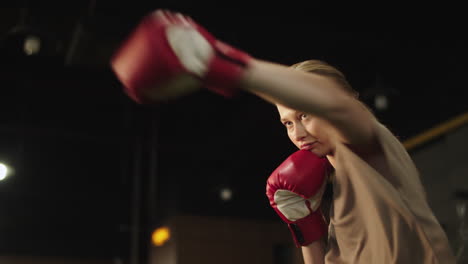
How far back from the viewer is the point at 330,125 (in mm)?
1124

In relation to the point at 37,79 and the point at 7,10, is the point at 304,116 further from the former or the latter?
the point at 37,79

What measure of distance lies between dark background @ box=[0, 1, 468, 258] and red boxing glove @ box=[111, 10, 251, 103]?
3176mm

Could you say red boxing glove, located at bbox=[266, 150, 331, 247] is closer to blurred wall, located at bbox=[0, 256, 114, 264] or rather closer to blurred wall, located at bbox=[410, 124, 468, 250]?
blurred wall, located at bbox=[410, 124, 468, 250]

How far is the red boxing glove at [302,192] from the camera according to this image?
57.8 inches

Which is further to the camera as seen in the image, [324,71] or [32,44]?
[32,44]

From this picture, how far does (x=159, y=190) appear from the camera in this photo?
9.94 m

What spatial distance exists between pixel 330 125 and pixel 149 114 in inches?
251

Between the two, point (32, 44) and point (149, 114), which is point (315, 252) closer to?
point (32, 44)

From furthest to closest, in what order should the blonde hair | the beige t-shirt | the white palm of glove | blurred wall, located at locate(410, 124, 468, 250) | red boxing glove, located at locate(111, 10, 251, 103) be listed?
blurred wall, located at locate(410, 124, 468, 250) < the white palm of glove < the blonde hair < the beige t-shirt < red boxing glove, located at locate(111, 10, 251, 103)

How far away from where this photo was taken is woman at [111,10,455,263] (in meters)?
1.03

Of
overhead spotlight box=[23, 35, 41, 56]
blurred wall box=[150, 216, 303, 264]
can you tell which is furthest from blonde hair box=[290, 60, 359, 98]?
blurred wall box=[150, 216, 303, 264]

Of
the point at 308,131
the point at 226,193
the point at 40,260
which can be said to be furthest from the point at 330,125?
the point at 40,260

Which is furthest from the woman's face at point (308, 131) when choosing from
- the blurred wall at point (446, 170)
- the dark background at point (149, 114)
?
the blurred wall at point (446, 170)

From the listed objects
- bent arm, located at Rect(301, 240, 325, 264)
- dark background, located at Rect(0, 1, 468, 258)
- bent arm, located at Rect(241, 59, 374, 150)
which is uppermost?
dark background, located at Rect(0, 1, 468, 258)
